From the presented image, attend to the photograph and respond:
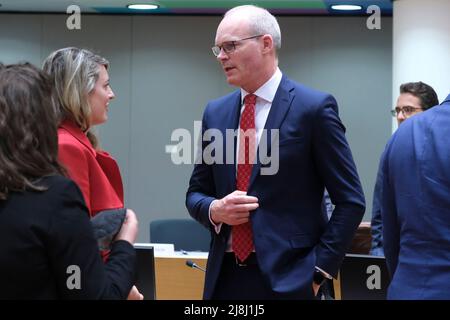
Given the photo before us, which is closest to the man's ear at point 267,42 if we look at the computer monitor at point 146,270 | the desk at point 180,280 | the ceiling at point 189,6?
the computer monitor at point 146,270

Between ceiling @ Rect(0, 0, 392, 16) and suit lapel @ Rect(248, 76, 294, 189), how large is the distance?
13.1 feet

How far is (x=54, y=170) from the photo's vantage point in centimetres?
166

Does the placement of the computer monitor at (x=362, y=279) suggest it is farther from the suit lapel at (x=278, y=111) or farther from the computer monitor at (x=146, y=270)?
the suit lapel at (x=278, y=111)

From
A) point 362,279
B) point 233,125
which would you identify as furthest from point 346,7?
point 233,125

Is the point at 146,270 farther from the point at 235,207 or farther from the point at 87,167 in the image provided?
the point at 87,167

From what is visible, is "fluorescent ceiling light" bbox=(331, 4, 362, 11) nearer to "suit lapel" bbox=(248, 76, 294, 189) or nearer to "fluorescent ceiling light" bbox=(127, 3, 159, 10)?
"fluorescent ceiling light" bbox=(127, 3, 159, 10)

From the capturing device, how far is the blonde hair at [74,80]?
2.35 m

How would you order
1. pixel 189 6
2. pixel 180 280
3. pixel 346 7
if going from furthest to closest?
pixel 189 6 → pixel 346 7 → pixel 180 280

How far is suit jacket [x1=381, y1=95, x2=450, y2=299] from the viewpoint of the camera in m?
2.07

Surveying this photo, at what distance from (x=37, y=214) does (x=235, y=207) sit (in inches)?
38.4

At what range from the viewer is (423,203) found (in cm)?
210

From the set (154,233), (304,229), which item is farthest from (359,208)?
(154,233)
